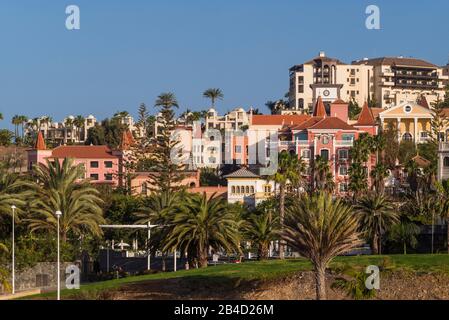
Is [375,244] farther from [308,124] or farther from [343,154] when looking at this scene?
[308,124]

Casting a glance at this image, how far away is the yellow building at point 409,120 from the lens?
154 m

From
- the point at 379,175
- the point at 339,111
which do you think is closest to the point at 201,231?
the point at 379,175

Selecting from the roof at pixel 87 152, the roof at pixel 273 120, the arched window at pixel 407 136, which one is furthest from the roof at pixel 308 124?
the roof at pixel 87 152

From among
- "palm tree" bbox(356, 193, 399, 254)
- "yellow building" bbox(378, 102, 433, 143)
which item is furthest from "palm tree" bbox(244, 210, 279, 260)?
"yellow building" bbox(378, 102, 433, 143)

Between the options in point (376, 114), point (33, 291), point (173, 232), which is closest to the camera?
point (33, 291)

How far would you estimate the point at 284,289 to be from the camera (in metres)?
55.1

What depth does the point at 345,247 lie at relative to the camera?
51.6 m

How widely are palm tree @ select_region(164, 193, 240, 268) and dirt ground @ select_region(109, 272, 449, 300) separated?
41.3ft

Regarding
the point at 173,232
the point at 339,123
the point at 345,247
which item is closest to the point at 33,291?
the point at 173,232

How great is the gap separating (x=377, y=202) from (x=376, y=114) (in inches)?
3375

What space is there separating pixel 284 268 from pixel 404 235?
77.8ft

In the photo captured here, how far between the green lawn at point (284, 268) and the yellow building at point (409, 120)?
9366 cm

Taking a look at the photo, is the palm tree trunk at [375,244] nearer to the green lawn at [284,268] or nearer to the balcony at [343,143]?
the green lawn at [284,268]

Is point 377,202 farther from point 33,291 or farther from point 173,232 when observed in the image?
point 33,291
